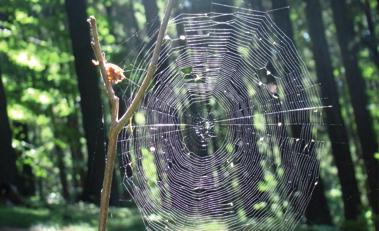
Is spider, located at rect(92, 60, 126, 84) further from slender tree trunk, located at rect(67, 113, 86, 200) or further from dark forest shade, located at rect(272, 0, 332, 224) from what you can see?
slender tree trunk, located at rect(67, 113, 86, 200)

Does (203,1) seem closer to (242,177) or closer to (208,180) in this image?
(242,177)

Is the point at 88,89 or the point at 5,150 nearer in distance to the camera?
the point at 5,150

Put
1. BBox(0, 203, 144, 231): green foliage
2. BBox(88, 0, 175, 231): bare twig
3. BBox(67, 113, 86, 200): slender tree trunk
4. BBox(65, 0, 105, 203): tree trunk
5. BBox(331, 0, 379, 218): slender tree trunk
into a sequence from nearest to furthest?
BBox(88, 0, 175, 231): bare twig < BBox(0, 203, 144, 231): green foliage < BBox(65, 0, 105, 203): tree trunk < BBox(331, 0, 379, 218): slender tree trunk < BBox(67, 113, 86, 200): slender tree trunk

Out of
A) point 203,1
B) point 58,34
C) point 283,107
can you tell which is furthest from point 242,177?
point 58,34

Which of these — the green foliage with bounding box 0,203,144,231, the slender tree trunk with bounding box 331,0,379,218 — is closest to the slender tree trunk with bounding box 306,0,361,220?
the slender tree trunk with bounding box 331,0,379,218

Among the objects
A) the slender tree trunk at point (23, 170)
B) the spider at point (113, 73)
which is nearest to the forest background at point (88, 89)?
the slender tree trunk at point (23, 170)

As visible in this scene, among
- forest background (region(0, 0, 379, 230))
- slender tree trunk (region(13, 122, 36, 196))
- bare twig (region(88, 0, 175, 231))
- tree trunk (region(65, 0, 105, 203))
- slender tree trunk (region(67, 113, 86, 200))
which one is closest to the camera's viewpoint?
bare twig (region(88, 0, 175, 231))

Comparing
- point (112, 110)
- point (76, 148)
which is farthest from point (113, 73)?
point (76, 148)

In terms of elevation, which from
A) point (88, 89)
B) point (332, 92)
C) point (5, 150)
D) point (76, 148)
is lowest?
point (76, 148)

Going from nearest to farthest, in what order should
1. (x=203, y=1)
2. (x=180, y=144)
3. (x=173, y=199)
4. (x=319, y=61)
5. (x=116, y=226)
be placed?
(x=173, y=199)
(x=180, y=144)
(x=116, y=226)
(x=203, y=1)
(x=319, y=61)

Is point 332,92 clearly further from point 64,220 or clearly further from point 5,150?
point 5,150

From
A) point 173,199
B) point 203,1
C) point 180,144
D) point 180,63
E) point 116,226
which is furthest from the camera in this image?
point 203,1
